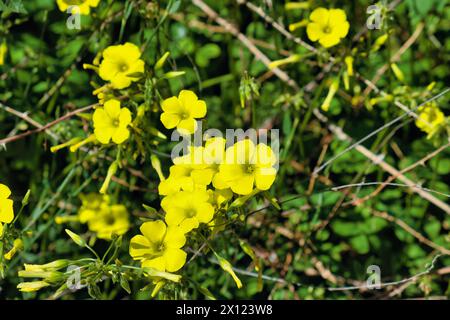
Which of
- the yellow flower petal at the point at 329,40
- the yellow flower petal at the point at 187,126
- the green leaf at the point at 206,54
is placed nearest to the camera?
the yellow flower petal at the point at 187,126

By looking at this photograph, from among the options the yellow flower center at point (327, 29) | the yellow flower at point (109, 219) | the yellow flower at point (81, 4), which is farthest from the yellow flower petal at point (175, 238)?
the yellow flower center at point (327, 29)

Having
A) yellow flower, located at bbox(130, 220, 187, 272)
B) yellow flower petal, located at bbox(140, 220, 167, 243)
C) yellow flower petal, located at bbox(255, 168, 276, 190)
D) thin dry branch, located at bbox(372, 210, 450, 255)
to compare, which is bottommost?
yellow flower, located at bbox(130, 220, 187, 272)

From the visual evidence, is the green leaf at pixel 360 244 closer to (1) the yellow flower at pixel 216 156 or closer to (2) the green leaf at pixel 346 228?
(2) the green leaf at pixel 346 228

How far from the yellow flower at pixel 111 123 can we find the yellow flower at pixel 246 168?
366mm

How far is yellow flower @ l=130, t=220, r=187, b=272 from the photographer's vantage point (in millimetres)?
1575

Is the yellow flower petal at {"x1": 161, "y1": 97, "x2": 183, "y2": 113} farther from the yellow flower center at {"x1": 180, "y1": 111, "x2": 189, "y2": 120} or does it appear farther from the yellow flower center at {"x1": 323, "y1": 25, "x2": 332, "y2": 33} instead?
the yellow flower center at {"x1": 323, "y1": 25, "x2": 332, "y2": 33}

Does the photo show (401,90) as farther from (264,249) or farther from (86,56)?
(86,56)

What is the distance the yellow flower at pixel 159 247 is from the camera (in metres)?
1.58

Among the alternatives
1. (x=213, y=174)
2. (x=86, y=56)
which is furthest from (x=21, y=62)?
(x=213, y=174)

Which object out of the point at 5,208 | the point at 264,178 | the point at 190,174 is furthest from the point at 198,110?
the point at 5,208

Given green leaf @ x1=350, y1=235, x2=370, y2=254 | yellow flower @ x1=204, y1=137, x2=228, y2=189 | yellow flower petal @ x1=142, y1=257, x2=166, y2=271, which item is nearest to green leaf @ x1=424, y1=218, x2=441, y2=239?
green leaf @ x1=350, y1=235, x2=370, y2=254

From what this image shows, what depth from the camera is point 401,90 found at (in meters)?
2.15

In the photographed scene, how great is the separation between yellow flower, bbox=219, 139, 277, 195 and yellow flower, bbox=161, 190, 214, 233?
0.26 ft

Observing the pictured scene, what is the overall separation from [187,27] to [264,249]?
938 mm
